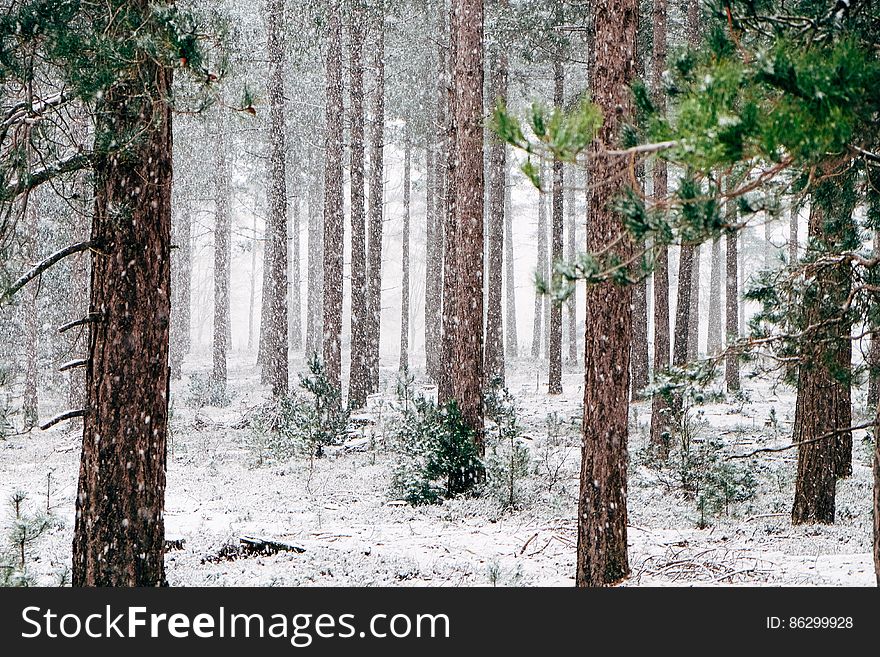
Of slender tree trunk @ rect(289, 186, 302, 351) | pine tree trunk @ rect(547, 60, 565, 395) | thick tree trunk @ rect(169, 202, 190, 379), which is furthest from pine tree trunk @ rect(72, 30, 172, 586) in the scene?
slender tree trunk @ rect(289, 186, 302, 351)

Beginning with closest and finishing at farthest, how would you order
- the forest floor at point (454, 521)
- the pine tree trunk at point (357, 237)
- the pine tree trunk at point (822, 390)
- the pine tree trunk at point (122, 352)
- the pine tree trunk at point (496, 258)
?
the pine tree trunk at point (122, 352) < the forest floor at point (454, 521) < the pine tree trunk at point (822, 390) < the pine tree trunk at point (357, 237) < the pine tree trunk at point (496, 258)

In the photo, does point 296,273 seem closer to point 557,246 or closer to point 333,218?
point 557,246

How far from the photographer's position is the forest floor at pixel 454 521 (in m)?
6.68

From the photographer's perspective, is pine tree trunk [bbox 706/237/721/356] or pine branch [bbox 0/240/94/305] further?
pine tree trunk [bbox 706/237/721/356]

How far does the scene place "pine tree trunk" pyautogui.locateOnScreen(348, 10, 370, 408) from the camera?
53.0 feet

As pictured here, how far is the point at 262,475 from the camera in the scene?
11547mm

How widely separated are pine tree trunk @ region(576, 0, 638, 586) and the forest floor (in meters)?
0.41

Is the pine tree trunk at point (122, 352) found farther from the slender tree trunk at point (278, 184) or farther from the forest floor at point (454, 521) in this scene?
the slender tree trunk at point (278, 184)

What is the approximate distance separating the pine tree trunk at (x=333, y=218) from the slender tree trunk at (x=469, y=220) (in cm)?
561

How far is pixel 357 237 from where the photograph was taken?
57.0ft

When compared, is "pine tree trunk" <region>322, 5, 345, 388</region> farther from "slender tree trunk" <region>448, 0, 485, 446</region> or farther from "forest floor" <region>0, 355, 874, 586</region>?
"slender tree trunk" <region>448, 0, 485, 446</region>

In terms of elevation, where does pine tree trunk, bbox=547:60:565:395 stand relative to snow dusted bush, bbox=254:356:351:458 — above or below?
above

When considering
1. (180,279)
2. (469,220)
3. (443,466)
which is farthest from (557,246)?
(180,279)

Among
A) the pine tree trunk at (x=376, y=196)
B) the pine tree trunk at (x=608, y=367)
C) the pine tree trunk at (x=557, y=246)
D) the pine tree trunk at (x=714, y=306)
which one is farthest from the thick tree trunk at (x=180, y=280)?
the pine tree trunk at (x=608, y=367)
